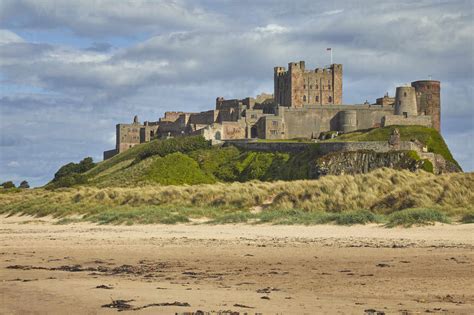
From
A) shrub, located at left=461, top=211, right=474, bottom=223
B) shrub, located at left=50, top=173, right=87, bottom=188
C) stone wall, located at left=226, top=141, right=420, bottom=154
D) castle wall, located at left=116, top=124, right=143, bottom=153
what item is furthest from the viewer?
castle wall, located at left=116, top=124, right=143, bottom=153

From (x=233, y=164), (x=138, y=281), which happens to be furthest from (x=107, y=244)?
(x=233, y=164)

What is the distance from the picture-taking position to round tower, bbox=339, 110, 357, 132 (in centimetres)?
7450

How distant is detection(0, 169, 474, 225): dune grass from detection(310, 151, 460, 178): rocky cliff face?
46.8ft

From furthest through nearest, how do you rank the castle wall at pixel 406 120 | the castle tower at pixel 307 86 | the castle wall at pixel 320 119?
1. the castle tower at pixel 307 86
2. the castle wall at pixel 320 119
3. the castle wall at pixel 406 120

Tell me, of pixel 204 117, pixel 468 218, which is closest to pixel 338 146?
pixel 468 218

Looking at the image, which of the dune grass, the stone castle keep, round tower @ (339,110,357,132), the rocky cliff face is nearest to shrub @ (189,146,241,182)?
the stone castle keep

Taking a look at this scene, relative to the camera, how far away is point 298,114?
250 ft

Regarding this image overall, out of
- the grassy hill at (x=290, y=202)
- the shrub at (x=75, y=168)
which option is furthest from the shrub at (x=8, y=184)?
the grassy hill at (x=290, y=202)

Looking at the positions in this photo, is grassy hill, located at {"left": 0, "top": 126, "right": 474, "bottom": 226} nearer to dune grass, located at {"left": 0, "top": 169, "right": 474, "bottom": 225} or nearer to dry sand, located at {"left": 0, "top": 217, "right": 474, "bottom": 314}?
dune grass, located at {"left": 0, "top": 169, "right": 474, "bottom": 225}

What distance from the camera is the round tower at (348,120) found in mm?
74500

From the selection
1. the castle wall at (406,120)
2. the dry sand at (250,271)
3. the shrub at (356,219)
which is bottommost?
the dry sand at (250,271)

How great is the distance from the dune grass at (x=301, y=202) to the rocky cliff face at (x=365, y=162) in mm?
14258

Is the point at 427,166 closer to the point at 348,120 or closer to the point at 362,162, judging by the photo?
the point at 362,162

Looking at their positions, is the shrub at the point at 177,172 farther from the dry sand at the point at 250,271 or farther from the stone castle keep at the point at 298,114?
the dry sand at the point at 250,271
